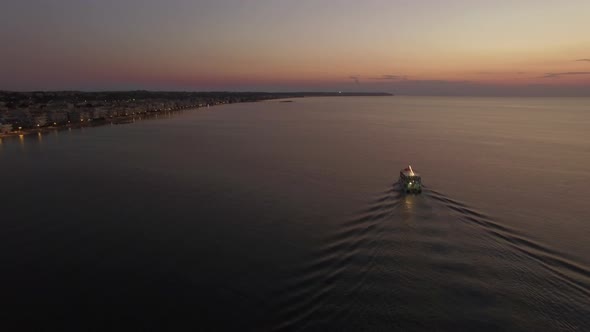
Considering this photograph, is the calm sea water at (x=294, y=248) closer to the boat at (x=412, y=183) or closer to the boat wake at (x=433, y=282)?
the boat wake at (x=433, y=282)

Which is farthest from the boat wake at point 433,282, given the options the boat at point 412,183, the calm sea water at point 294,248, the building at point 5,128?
the building at point 5,128

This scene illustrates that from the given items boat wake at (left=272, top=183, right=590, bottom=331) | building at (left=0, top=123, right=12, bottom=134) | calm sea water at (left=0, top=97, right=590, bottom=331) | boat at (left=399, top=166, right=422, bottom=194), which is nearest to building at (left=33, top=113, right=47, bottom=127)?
building at (left=0, top=123, right=12, bottom=134)

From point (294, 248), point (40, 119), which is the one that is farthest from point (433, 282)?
point (40, 119)

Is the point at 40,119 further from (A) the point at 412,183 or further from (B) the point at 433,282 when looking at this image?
(B) the point at 433,282

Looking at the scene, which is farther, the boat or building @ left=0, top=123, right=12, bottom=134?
building @ left=0, top=123, right=12, bottom=134

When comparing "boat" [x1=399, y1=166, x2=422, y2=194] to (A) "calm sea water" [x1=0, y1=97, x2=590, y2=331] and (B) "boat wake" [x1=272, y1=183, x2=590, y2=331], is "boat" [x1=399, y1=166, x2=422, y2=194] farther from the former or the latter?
(B) "boat wake" [x1=272, y1=183, x2=590, y2=331]

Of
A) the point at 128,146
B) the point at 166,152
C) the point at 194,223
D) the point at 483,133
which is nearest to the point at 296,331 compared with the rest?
the point at 194,223
